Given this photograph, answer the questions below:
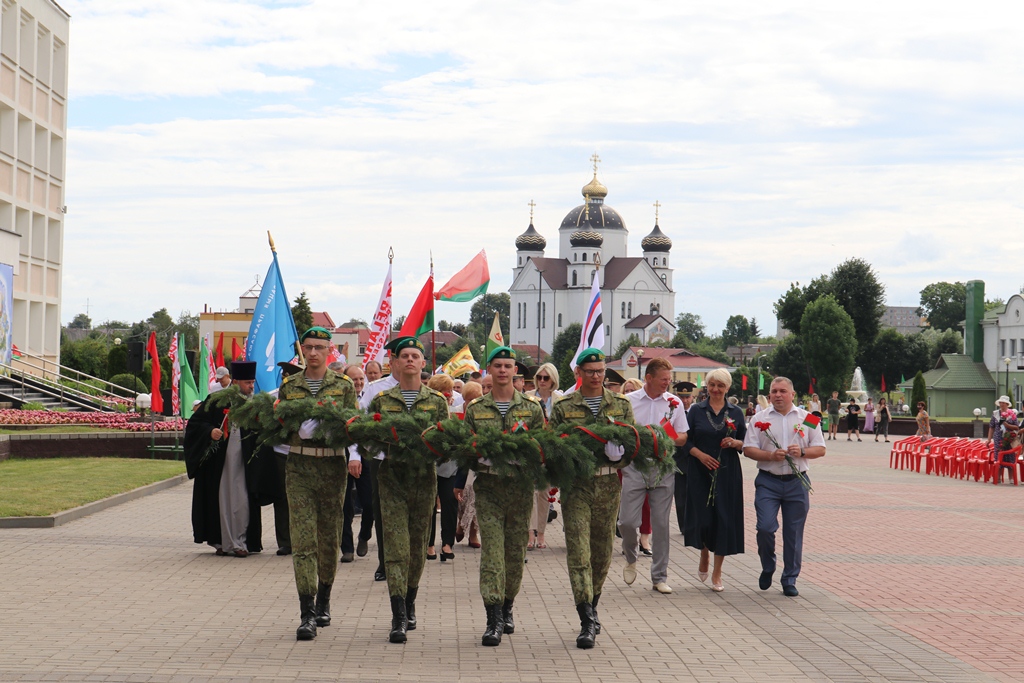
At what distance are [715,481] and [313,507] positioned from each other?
12.3ft

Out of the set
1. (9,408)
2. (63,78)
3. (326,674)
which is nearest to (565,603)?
(326,674)

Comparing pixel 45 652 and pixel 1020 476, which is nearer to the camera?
pixel 45 652

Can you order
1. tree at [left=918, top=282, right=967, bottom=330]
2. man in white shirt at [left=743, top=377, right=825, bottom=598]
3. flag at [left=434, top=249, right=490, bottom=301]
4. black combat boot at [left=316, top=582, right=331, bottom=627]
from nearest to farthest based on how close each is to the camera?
black combat boot at [left=316, top=582, right=331, bottom=627]
man in white shirt at [left=743, top=377, right=825, bottom=598]
flag at [left=434, top=249, right=490, bottom=301]
tree at [left=918, top=282, right=967, bottom=330]

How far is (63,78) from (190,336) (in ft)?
259

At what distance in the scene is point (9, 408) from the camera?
1250 inches

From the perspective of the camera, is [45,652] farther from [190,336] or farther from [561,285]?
[561,285]

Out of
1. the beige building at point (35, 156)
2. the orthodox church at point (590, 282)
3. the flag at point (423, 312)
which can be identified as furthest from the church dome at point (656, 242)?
the flag at point (423, 312)

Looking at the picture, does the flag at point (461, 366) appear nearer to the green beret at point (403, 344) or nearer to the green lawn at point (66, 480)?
the green lawn at point (66, 480)

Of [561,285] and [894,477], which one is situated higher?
[561,285]

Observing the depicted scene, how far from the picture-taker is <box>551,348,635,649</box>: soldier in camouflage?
7.89 m

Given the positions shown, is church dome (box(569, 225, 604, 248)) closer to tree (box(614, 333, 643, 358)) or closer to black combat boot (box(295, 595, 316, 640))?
tree (box(614, 333, 643, 358))

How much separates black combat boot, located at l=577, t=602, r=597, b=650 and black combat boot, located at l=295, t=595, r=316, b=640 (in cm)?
166

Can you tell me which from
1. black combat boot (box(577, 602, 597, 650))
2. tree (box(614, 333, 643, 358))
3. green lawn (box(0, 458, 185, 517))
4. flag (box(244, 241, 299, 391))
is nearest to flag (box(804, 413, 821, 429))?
black combat boot (box(577, 602, 597, 650))

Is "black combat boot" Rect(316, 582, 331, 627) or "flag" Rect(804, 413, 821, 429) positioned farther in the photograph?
"flag" Rect(804, 413, 821, 429)
